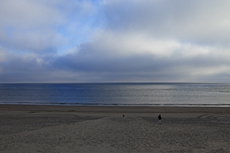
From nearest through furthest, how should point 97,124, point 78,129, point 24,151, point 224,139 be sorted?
point 24,151, point 224,139, point 78,129, point 97,124

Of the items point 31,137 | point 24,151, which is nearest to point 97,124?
point 31,137

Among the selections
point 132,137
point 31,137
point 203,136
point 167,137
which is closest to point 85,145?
point 132,137

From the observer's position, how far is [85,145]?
9742 mm

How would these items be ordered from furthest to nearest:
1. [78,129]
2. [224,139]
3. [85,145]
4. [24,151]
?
1. [78,129]
2. [224,139]
3. [85,145]
4. [24,151]

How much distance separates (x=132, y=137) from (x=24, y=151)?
223 inches

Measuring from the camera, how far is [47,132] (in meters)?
11.9

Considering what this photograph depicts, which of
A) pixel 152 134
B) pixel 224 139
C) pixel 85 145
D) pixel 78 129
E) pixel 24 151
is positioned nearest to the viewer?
pixel 24 151

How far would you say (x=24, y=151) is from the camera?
889 centimetres

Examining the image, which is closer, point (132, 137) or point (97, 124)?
point (132, 137)

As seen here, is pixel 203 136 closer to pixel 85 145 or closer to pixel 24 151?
pixel 85 145

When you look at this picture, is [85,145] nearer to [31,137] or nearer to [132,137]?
[132,137]

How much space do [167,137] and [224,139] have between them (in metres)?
3.19

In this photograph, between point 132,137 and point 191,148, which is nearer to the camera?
point 191,148

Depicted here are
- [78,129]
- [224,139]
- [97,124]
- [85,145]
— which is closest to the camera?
[85,145]
